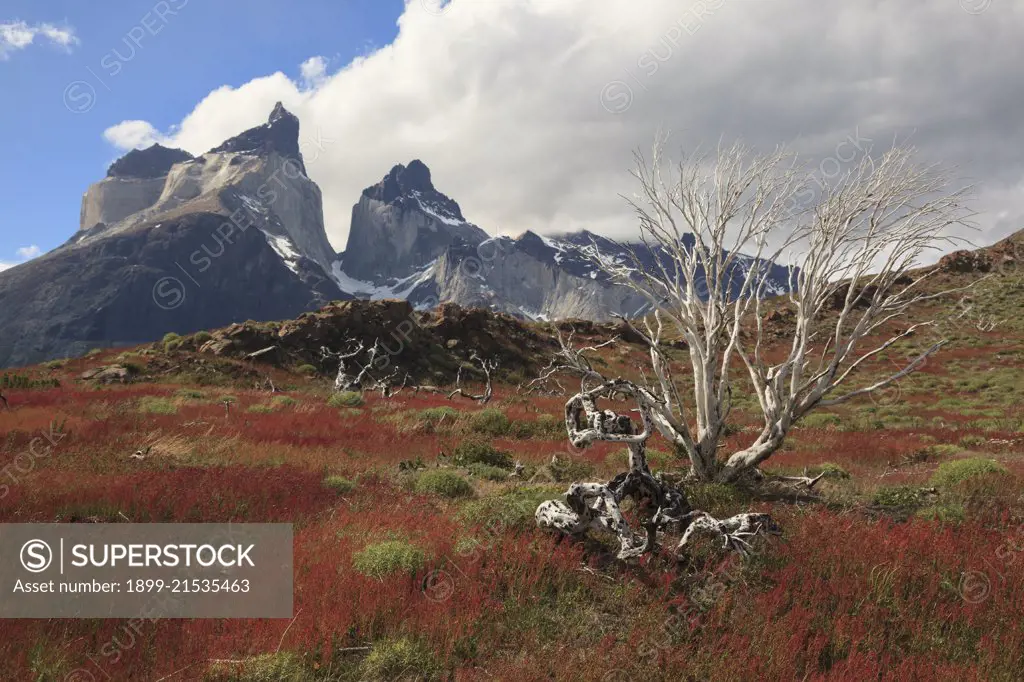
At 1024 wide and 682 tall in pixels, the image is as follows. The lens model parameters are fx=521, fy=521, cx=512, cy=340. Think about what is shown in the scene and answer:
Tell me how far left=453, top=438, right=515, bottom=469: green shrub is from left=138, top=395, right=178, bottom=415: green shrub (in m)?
8.81

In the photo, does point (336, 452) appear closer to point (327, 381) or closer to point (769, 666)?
point (769, 666)

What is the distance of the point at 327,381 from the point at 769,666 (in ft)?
97.5

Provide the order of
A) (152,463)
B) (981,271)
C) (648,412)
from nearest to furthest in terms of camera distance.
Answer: (648,412) < (152,463) < (981,271)

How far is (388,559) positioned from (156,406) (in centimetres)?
1378

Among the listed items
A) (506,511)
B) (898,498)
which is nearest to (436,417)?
(506,511)

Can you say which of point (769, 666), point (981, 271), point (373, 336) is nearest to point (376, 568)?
point (769, 666)

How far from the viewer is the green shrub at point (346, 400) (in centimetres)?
1939

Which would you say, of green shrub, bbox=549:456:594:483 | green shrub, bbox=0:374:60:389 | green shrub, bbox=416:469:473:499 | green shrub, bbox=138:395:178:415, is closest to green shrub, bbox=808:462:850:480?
green shrub, bbox=549:456:594:483

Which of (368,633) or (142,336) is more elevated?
(142,336)

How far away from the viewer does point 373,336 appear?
129 feet

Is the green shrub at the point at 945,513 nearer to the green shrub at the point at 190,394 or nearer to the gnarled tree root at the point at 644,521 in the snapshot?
the gnarled tree root at the point at 644,521

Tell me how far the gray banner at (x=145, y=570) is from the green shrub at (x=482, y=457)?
16.7 ft

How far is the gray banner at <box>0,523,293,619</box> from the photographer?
4445mm

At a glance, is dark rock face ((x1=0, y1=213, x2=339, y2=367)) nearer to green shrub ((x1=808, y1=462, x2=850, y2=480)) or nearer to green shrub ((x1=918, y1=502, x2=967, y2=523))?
green shrub ((x1=808, y1=462, x2=850, y2=480))
